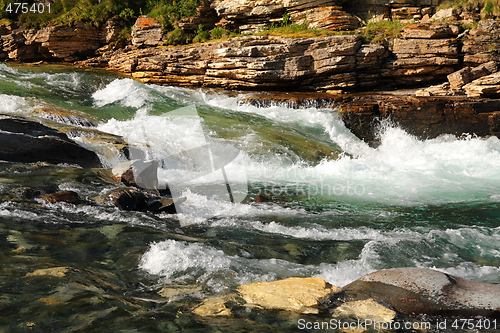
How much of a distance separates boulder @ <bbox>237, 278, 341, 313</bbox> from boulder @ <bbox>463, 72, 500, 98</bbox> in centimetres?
1237

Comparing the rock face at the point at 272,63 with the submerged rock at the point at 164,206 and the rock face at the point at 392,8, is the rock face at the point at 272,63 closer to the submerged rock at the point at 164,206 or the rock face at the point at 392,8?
the rock face at the point at 392,8

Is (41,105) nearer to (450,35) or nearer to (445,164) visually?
(445,164)

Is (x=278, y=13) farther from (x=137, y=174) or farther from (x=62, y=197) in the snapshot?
(x=62, y=197)

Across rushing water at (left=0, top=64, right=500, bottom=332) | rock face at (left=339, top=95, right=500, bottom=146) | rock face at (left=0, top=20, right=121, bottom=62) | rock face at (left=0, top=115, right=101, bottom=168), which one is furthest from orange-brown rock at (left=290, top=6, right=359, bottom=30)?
rock face at (left=0, top=115, right=101, bottom=168)

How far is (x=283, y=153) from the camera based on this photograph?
9.63 metres

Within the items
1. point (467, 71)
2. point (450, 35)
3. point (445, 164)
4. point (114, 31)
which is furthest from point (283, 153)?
point (114, 31)

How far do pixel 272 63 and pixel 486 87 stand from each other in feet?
26.1

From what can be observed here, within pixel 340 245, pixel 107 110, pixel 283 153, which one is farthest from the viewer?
pixel 107 110

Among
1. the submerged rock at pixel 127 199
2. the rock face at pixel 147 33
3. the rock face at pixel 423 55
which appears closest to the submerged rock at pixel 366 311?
the submerged rock at pixel 127 199

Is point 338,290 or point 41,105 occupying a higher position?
point 41,105

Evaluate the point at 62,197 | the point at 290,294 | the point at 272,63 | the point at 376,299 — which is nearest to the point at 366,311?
the point at 376,299

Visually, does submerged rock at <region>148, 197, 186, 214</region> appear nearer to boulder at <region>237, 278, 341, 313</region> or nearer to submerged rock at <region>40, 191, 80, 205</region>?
submerged rock at <region>40, 191, 80, 205</region>

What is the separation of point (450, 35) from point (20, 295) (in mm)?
16202

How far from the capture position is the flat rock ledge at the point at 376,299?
8.54 ft
